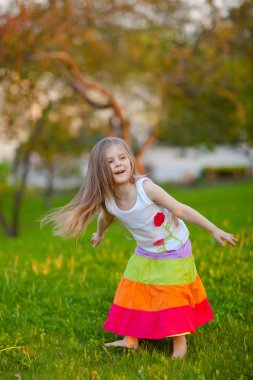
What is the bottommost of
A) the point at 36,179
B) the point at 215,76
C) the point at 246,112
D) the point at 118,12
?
the point at 36,179

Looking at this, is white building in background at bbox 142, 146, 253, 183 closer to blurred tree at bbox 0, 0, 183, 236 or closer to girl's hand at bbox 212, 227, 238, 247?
blurred tree at bbox 0, 0, 183, 236

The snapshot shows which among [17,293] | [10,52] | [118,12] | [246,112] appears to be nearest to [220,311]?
[17,293]

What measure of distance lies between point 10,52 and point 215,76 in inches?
175

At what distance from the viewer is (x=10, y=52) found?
9.87 m

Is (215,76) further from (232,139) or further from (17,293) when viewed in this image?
(17,293)

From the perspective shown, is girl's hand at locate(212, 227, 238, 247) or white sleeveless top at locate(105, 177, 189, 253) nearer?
girl's hand at locate(212, 227, 238, 247)

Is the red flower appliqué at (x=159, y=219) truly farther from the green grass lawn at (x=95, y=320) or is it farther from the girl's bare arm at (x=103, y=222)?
the green grass lawn at (x=95, y=320)

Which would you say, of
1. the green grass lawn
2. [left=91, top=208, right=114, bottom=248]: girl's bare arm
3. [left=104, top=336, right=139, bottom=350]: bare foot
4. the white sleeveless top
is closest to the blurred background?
the green grass lawn

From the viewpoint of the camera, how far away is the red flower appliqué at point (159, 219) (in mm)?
3820

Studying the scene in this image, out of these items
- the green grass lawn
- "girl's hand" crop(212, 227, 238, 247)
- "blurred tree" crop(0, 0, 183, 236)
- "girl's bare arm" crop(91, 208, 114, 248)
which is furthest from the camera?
"blurred tree" crop(0, 0, 183, 236)

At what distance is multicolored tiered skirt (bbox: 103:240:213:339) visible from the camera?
364 centimetres

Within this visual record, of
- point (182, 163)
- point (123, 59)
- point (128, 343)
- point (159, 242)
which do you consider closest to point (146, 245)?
point (159, 242)

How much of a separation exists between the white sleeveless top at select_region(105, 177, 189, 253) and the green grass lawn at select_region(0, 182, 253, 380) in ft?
1.75

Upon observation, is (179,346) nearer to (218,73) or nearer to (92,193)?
(92,193)
